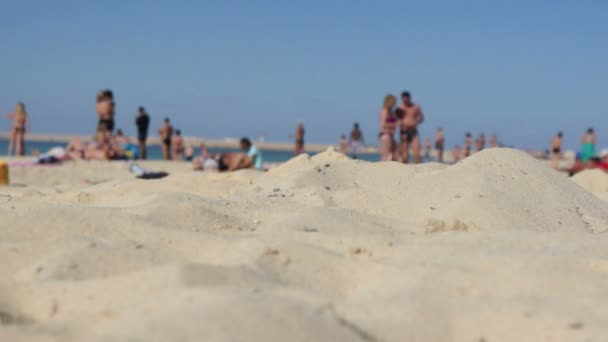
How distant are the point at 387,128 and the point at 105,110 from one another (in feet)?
20.3

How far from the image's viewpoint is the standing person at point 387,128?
10.5 meters

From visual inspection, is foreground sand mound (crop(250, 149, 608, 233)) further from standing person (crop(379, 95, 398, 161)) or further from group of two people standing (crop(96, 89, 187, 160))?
group of two people standing (crop(96, 89, 187, 160))

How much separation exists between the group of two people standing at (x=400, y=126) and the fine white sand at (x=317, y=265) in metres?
6.70

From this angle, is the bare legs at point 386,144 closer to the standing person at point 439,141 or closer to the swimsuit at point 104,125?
Answer: the swimsuit at point 104,125

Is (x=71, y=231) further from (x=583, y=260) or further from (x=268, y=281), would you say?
(x=583, y=260)

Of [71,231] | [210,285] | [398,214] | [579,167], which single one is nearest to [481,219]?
[398,214]

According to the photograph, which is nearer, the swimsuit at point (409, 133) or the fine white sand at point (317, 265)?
the fine white sand at point (317, 265)

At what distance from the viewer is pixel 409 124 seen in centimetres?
1082

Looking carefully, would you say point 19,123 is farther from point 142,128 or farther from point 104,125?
point 142,128

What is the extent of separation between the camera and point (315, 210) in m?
3.10

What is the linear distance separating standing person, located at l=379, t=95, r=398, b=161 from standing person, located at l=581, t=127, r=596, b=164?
6.91 m

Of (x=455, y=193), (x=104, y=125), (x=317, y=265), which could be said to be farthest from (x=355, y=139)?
(x=317, y=265)

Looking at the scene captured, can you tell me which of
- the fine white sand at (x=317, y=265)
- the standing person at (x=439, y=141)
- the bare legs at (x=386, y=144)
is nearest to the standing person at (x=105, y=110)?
the bare legs at (x=386, y=144)

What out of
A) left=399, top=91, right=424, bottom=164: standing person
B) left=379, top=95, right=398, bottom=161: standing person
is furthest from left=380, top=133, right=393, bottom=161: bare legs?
left=399, top=91, right=424, bottom=164: standing person
